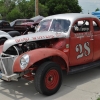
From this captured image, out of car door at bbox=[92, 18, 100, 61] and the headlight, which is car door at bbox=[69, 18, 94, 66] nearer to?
car door at bbox=[92, 18, 100, 61]

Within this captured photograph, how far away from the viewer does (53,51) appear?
534 cm

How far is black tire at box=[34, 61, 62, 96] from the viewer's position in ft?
16.3

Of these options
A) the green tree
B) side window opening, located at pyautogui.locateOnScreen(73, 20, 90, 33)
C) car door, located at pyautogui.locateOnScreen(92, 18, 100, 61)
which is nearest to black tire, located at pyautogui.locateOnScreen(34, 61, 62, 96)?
side window opening, located at pyautogui.locateOnScreen(73, 20, 90, 33)

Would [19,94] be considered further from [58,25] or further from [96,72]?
[96,72]

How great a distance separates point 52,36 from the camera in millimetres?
5688

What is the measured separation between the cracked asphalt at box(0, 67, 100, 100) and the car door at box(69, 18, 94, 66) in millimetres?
548

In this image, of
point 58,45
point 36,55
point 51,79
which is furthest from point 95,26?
point 36,55

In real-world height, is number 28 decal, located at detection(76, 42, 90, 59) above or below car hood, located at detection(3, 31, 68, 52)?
below

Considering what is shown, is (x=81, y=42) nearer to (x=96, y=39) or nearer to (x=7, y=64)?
(x=96, y=39)

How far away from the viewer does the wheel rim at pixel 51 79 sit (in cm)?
517

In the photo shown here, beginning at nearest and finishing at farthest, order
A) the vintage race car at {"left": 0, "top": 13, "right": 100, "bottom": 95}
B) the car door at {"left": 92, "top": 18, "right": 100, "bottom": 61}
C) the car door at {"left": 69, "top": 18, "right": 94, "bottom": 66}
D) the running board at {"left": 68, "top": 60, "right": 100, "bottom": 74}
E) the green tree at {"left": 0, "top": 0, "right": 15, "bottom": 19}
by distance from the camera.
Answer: the vintage race car at {"left": 0, "top": 13, "right": 100, "bottom": 95}
the running board at {"left": 68, "top": 60, "right": 100, "bottom": 74}
the car door at {"left": 69, "top": 18, "right": 94, "bottom": 66}
the car door at {"left": 92, "top": 18, "right": 100, "bottom": 61}
the green tree at {"left": 0, "top": 0, "right": 15, "bottom": 19}

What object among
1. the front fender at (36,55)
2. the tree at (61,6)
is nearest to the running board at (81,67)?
the front fender at (36,55)

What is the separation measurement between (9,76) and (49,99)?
1.01 meters

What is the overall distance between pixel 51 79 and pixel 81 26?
6.43ft
